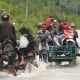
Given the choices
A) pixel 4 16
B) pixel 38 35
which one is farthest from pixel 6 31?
pixel 38 35

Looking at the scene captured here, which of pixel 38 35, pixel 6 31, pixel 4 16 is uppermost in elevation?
pixel 4 16

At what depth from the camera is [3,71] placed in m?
12.6

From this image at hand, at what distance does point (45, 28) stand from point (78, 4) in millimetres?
66411

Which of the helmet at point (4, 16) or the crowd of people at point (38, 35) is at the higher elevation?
the helmet at point (4, 16)

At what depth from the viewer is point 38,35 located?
15.4 metres

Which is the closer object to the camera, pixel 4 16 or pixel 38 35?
pixel 4 16

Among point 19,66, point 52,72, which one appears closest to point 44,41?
point 52,72

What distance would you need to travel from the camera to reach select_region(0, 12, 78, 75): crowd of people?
40.6ft

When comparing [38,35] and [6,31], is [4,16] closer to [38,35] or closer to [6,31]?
[6,31]

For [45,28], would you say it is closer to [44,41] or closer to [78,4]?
[44,41]

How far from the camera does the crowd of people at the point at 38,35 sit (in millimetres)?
12367

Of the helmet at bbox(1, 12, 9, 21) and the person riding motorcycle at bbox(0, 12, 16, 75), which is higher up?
the helmet at bbox(1, 12, 9, 21)

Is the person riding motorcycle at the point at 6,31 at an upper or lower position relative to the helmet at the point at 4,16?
lower

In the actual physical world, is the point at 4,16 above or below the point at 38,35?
above
